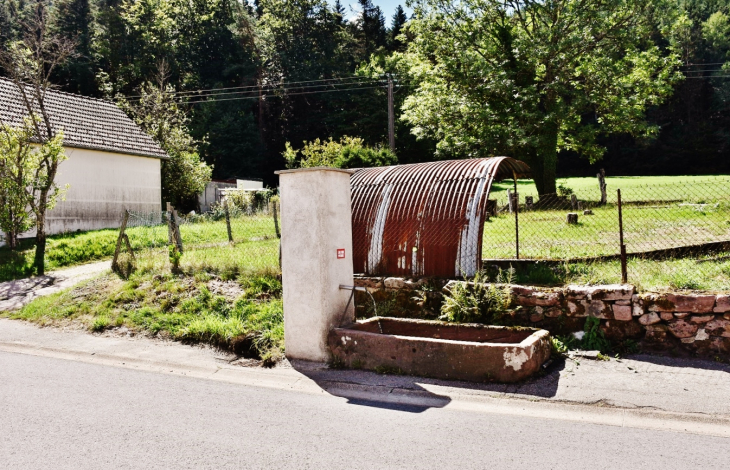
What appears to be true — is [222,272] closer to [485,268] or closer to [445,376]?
[485,268]

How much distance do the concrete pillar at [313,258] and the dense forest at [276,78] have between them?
3819 centimetres

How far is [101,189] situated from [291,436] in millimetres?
21548

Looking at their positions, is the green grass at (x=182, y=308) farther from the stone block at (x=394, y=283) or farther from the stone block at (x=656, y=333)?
the stone block at (x=656, y=333)

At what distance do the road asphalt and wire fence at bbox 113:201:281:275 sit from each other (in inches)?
157

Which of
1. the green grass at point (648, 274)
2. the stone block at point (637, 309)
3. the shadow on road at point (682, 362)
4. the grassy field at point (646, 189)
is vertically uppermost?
the grassy field at point (646, 189)

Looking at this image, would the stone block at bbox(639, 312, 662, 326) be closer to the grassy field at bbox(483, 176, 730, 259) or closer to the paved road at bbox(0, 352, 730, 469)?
the paved road at bbox(0, 352, 730, 469)

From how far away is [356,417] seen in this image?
18.2ft

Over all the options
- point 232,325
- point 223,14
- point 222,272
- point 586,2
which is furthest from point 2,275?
point 223,14

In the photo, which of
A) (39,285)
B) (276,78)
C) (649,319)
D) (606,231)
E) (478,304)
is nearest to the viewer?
(649,319)

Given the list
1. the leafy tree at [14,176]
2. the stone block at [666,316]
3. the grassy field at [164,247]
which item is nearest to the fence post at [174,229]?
the grassy field at [164,247]

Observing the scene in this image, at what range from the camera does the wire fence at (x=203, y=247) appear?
37.9ft

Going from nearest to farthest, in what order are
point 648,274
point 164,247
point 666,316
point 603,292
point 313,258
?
1. point 666,316
2. point 603,292
3. point 313,258
4. point 648,274
5. point 164,247

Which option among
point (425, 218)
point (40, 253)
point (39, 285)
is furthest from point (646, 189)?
point (39, 285)

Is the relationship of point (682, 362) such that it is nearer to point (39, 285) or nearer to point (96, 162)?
point (39, 285)
